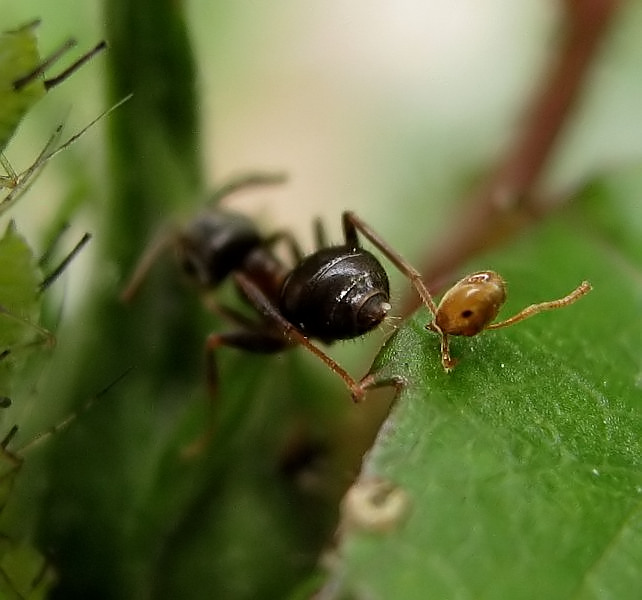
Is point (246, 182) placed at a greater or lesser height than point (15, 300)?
lesser

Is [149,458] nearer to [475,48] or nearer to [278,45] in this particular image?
[278,45]

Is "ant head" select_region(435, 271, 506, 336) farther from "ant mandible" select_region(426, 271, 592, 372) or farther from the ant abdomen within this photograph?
the ant abdomen

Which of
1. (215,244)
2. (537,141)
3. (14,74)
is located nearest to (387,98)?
(537,141)

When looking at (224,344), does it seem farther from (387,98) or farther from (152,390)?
(387,98)

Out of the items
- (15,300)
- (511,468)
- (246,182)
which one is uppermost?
(15,300)

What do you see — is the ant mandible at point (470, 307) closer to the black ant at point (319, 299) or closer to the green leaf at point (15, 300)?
the black ant at point (319, 299)

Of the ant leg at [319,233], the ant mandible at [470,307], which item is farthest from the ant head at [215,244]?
the ant mandible at [470,307]

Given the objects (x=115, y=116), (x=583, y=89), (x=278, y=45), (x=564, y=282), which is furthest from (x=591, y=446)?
(x=278, y=45)

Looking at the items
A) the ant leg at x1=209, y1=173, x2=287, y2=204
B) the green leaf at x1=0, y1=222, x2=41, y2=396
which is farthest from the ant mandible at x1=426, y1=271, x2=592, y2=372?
the ant leg at x1=209, y1=173, x2=287, y2=204
